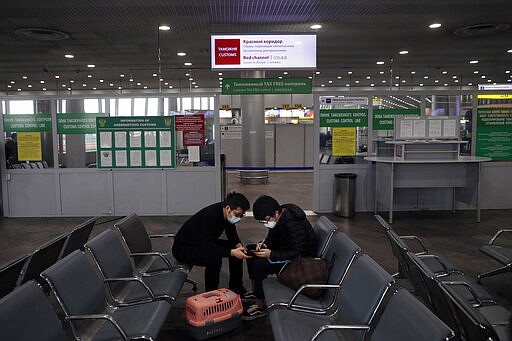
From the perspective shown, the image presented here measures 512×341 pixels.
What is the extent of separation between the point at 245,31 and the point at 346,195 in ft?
11.5

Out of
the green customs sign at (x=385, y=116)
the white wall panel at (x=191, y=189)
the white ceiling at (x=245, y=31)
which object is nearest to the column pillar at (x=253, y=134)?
the white ceiling at (x=245, y=31)

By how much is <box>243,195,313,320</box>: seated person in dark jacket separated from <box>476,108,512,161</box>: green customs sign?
5995 millimetres

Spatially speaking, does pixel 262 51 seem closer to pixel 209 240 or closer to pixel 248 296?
pixel 209 240

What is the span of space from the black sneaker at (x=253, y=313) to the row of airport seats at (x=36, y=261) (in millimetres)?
1534

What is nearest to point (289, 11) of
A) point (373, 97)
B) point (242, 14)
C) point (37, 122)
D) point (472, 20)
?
point (242, 14)

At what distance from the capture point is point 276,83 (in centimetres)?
732

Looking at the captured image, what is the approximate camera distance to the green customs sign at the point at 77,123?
7480mm

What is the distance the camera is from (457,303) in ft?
6.55

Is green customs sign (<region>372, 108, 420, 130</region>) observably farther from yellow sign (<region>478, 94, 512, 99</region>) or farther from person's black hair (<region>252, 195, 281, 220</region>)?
person's black hair (<region>252, 195, 281, 220</region>)

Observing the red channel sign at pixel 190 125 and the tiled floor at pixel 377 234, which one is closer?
the tiled floor at pixel 377 234

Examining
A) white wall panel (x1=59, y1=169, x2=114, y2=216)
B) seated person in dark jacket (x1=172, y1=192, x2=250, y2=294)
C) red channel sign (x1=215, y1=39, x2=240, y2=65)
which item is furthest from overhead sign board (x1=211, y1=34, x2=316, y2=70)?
seated person in dark jacket (x1=172, y1=192, x2=250, y2=294)

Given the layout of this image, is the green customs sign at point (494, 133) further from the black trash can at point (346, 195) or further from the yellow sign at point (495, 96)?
the black trash can at point (346, 195)

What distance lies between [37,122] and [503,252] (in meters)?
7.24

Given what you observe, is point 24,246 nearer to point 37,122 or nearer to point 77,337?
Answer: point 37,122
